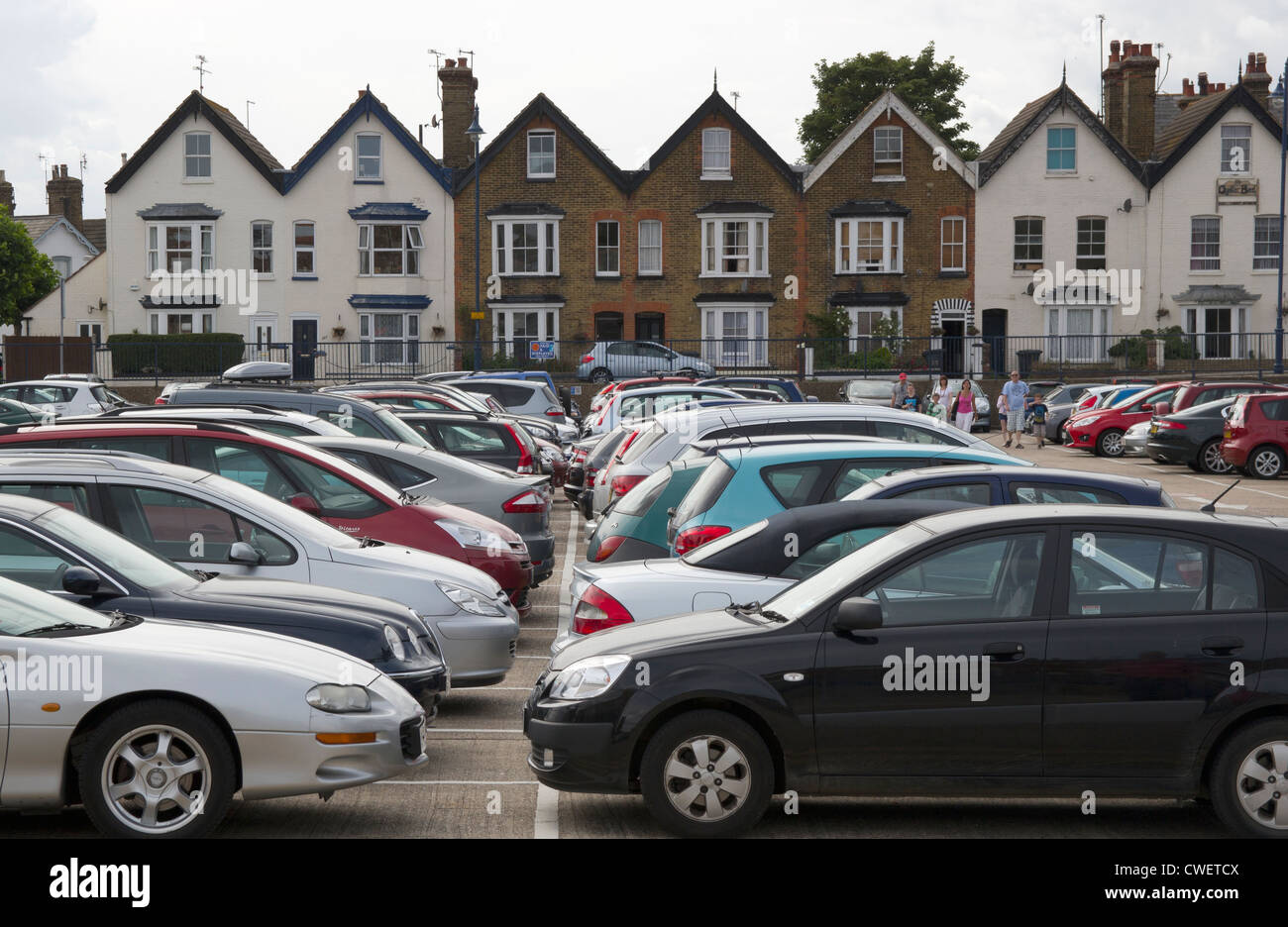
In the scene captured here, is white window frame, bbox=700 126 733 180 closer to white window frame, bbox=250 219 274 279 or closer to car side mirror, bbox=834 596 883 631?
white window frame, bbox=250 219 274 279

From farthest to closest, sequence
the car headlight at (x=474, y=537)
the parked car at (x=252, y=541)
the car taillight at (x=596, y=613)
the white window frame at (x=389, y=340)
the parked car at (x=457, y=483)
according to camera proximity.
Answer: the white window frame at (x=389, y=340) < the parked car at (x=457, y=483) < the car headlight at (x=474, y=537) < the parked car at (x=252, y=541) < the car taillight at (x=596, y=613)

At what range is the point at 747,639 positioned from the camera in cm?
644

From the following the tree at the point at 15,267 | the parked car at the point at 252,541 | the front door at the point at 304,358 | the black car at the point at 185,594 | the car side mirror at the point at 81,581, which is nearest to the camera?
the car side mirror at the point at 81,581

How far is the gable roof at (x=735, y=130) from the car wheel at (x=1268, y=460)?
3027cm

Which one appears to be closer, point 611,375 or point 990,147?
point 611,375

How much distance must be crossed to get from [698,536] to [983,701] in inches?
129

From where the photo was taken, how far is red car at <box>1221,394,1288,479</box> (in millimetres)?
26375

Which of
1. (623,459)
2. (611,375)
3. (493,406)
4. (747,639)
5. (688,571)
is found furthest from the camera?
(611,375)

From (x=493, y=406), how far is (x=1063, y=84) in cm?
3614

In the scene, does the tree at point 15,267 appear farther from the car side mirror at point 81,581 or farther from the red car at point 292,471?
the car side mirror at point 81,581

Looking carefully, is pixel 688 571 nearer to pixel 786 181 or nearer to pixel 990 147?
pixel 786 181

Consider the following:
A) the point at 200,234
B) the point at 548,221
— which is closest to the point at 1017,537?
the point at 548,221

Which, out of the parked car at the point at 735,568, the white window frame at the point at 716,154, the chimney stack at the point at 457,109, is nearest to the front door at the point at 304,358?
the chimney stack at the point at 457,109

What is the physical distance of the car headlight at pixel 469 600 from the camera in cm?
903
